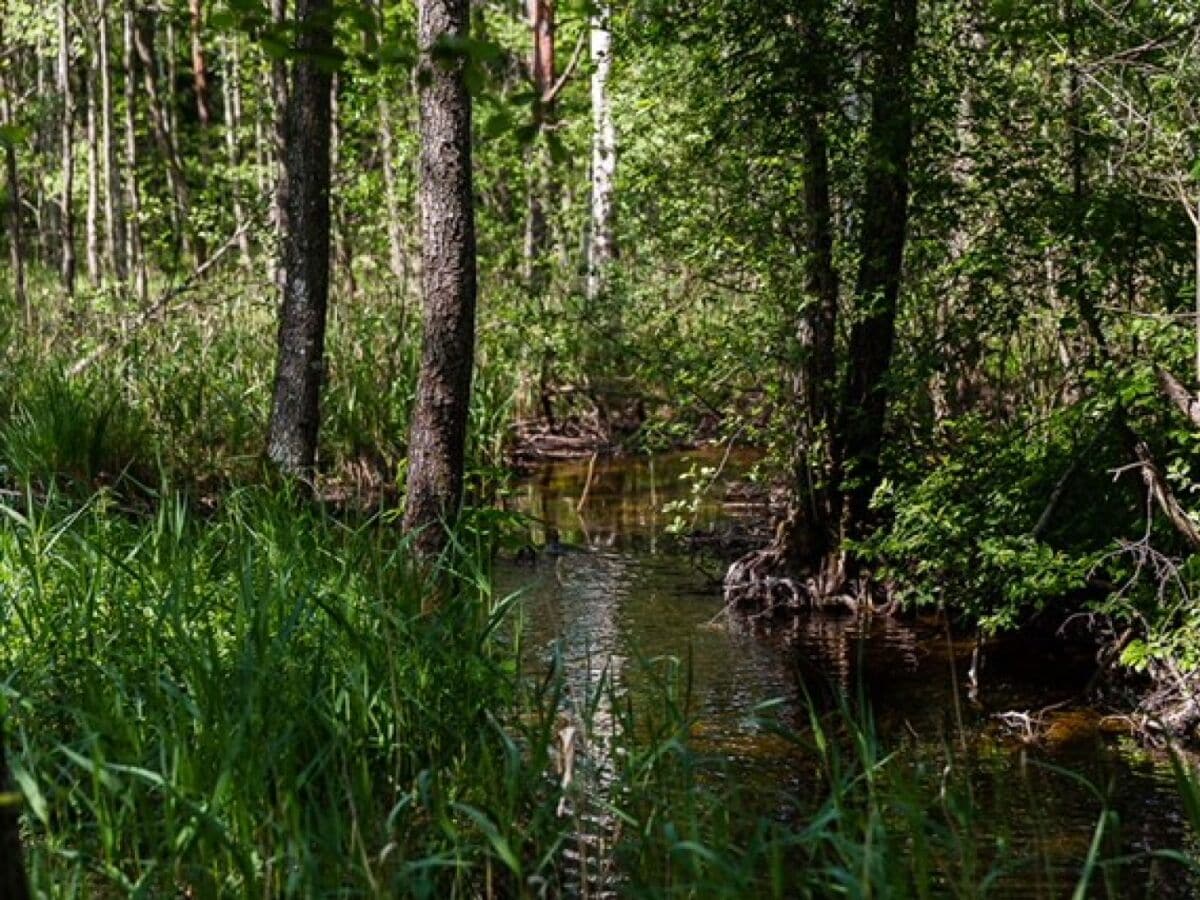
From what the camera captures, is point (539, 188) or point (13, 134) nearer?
point (13, 134)

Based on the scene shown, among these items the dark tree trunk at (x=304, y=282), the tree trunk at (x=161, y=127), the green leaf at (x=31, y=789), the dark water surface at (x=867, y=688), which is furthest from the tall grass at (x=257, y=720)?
the tree trunk at (x=161, y=127)

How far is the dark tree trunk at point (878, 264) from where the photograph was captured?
326 inches

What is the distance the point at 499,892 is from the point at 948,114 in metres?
4.92

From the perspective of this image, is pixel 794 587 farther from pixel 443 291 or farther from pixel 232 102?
pixel 232 102

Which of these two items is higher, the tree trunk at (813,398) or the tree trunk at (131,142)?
the tree trunk at (131,142)

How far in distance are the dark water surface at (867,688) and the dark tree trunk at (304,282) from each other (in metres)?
1.53

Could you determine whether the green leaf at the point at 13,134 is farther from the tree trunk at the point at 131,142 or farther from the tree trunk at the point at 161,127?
the tree trunk at the point at 161,127

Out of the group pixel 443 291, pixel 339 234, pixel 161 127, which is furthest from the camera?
pixel 161 127

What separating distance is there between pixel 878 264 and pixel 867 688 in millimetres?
2097

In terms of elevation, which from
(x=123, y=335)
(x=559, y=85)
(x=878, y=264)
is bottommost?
(x=123, y=335)

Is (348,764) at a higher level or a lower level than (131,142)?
lower

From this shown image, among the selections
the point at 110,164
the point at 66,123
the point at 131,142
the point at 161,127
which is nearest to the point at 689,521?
the point at 66,123

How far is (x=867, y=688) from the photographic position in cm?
779

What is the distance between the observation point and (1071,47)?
7602 millimetres
